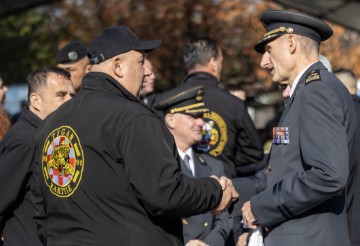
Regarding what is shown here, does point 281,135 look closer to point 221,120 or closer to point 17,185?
point 17,185

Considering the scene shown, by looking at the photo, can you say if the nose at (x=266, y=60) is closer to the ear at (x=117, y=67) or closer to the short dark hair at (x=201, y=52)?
the ear at (x=117, y=67)

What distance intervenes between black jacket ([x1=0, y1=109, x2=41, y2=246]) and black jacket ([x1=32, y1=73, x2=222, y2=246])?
3.52 ft

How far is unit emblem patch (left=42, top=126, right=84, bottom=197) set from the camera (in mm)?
4105

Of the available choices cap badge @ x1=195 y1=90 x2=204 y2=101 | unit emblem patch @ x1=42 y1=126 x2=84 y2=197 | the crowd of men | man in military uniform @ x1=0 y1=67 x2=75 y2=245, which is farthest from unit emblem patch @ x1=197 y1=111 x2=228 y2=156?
unit emblem patch @ x1=42 y1=126 x2=84 y2=197

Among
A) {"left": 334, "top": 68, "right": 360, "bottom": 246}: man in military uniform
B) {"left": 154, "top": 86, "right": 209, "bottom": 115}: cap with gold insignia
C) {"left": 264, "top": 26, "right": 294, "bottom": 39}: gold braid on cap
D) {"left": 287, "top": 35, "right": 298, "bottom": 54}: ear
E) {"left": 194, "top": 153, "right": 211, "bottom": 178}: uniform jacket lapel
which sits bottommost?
{"left": 194, "top": 153, "right": 211, "bottom": 178}: uniform jacket lapel

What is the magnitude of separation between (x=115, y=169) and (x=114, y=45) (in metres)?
0.72

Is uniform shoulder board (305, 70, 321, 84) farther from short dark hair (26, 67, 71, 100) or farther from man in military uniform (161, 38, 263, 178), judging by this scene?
man in military uniform (161, 38, 263, 178)

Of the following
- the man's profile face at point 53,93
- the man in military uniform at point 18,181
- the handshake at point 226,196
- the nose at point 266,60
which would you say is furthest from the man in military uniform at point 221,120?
the nose at point 266,60

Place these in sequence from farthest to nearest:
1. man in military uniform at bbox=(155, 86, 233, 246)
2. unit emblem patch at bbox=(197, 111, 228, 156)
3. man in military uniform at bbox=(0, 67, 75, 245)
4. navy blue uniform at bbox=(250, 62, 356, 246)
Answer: unit emblem patch at bbox=(197, 111, 228, 156)
man in military uniform at bbox=(155, 86, 233, 246)
man in military uniform at bbox=(0, 67, 75, 245)
navy blue uniform at bbox=(250, 62, 356, 246)

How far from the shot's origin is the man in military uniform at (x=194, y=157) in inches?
226

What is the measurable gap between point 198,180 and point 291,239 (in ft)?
1.93

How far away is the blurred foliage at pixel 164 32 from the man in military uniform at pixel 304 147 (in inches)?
652

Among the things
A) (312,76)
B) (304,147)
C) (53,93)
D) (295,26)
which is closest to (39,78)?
(53,93)

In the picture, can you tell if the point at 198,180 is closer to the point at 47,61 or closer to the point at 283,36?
the point at 283,36
